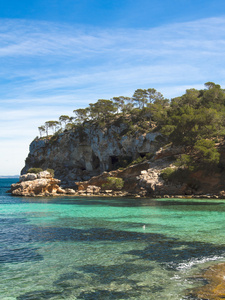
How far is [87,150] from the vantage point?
86.8m

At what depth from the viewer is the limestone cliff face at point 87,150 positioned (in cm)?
7194

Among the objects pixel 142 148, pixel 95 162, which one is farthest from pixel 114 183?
pixel 95 162

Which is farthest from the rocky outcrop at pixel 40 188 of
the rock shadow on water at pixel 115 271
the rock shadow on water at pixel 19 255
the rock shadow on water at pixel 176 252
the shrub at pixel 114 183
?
the rock shadow on water at pixel 115 271

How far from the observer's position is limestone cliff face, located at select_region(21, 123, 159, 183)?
71.9 metres

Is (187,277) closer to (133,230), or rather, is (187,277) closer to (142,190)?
(133,230)

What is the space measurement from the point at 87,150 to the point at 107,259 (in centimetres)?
7474

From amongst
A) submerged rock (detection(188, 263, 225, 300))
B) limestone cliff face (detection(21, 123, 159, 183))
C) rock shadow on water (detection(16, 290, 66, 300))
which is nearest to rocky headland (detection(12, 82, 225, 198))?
limestone cliff face (detection(21, 123, 159, 183))

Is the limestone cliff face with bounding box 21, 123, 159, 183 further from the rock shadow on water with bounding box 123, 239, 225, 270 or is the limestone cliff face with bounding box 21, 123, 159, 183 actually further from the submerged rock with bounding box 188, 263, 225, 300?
the submerged rock with bounding box 188, 263, 225, 300

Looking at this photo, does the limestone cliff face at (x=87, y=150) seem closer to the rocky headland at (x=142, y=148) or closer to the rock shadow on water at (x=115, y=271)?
the rocky headland at (x=142, y=148)

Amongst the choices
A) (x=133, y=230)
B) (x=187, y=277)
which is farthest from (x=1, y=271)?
(x=133, y=230)

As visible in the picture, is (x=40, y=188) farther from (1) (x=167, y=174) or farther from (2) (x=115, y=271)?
(2) (x=115, y=271)

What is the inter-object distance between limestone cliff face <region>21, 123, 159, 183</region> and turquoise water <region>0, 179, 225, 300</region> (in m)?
47.8

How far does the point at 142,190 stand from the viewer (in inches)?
2021

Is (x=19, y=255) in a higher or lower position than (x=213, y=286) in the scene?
lower
